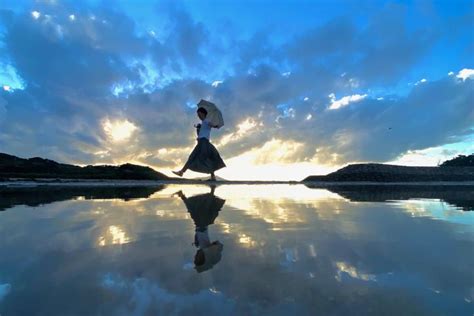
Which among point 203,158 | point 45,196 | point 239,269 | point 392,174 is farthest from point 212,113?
point 392,174

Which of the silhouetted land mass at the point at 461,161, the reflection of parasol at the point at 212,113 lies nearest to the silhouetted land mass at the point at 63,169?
the reflection of parasol at the point at 212,113

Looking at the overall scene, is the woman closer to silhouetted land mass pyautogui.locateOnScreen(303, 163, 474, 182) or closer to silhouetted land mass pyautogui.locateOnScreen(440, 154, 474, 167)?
silhouetted land mass pyautogui.locateOnScreen(303, 163, 474, 182)

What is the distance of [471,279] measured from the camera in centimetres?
232

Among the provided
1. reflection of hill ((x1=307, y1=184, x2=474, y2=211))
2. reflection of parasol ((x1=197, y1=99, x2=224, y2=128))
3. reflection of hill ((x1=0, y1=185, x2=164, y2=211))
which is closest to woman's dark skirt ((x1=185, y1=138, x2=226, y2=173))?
reflection of parasol ((x1=197, y1=99, x2=224, y2=128))

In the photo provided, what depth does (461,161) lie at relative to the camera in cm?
3706

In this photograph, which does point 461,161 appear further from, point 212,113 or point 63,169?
point 63,169

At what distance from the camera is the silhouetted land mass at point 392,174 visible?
27828 millimetres

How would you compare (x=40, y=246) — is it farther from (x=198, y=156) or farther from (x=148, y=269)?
(x=198, y=156)

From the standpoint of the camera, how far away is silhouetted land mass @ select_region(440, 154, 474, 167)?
35.9 meters

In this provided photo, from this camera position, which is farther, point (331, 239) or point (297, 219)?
point (297, 219)

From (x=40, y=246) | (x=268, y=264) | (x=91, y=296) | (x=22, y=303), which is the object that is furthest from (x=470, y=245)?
(x=40, y=246)

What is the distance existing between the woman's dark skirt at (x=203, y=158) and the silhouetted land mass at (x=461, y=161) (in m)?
30.8

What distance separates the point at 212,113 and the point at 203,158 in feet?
5.74

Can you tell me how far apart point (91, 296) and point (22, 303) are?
33cm
